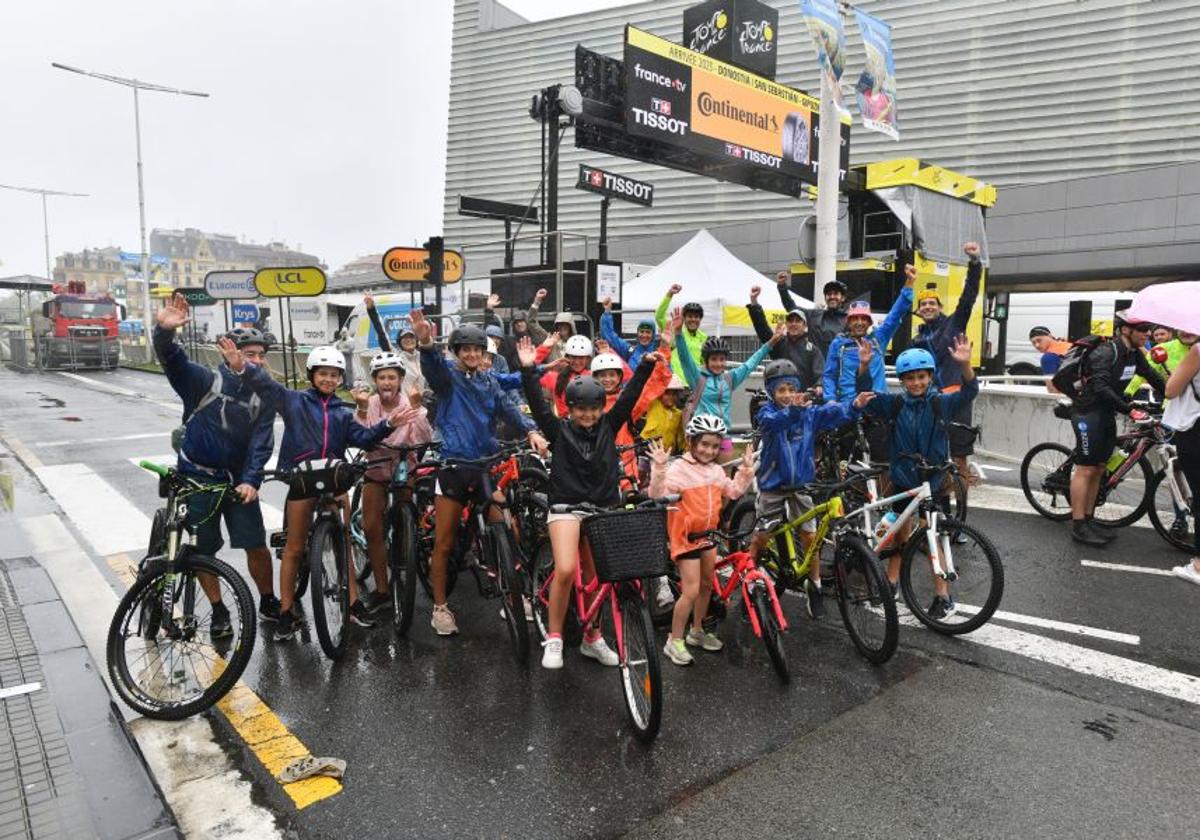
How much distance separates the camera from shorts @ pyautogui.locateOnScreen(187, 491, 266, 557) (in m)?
4.63

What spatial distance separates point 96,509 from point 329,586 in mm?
5065

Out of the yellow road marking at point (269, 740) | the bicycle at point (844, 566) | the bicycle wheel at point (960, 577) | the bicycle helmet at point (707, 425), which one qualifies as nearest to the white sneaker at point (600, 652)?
the bicycle at point (844, 566)

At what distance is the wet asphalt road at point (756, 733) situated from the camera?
3088 millimetres

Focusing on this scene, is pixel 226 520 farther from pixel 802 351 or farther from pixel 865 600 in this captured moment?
pixel 802 351

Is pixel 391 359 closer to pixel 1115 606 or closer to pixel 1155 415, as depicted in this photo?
pixel 1115 606

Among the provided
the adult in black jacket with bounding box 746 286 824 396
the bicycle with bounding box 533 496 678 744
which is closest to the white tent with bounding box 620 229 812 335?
the adult in black jacket with bounding box 746 286 824 396

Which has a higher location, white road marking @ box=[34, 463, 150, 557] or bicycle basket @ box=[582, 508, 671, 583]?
bicycle basket @ box=[582, 508, 671, 583]

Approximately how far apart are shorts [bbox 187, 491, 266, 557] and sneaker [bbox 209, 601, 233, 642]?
374 mm

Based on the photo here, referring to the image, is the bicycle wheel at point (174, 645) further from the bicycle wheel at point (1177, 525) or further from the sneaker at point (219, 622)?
the bicycle wheel at point (1177, 525)

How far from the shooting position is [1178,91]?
3638 centimetres

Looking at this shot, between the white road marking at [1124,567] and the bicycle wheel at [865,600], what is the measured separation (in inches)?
112

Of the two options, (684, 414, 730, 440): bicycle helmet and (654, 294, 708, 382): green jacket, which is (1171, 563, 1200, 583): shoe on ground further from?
(654, 294, 708, 382): green jacket

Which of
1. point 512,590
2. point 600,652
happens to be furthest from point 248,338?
point 600,652

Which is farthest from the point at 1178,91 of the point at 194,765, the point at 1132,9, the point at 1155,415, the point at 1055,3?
the point at 194,765
